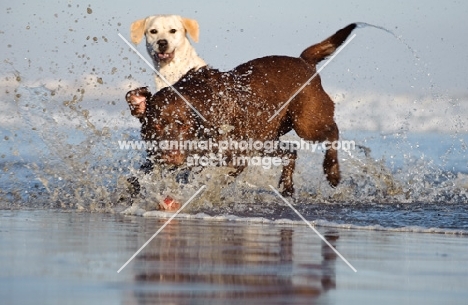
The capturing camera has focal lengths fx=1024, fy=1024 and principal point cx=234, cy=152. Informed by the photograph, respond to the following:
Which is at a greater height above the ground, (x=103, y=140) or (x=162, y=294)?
(x=103, y=140)

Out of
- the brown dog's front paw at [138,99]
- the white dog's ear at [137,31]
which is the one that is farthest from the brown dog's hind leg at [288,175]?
the white dog's ear at [137,31]

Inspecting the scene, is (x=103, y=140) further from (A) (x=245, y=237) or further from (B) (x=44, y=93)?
(A) (x=245, y=237)

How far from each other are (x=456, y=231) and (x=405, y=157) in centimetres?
548

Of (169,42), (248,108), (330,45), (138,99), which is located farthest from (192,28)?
(138,99)

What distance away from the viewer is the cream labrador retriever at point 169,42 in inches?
389

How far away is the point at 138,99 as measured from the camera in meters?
7.43

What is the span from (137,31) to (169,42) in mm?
687

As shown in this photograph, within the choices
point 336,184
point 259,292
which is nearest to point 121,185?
point 336,184

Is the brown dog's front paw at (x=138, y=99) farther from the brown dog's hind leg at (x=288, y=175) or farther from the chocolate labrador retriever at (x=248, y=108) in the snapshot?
the brown dog's hind leg at (x=288, y=175)

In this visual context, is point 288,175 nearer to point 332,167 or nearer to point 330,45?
point 332,167

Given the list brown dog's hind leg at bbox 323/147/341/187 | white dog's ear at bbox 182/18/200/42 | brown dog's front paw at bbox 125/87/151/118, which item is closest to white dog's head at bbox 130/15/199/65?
white dog's ear at bbox 182/18/200/42

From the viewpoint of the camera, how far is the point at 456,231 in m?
6.27

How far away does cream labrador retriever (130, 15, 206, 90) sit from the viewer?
989 centimetres

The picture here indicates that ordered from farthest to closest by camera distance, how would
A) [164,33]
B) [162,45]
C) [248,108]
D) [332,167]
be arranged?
1. [164,33]
2. [162,45]
3. [332,167]
4. [248,108]
